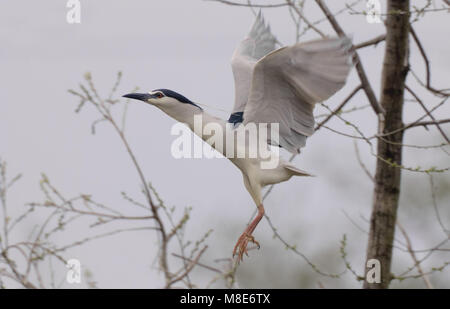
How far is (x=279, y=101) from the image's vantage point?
260cm

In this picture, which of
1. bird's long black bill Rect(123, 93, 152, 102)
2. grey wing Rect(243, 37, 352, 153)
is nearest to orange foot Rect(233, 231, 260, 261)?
grey wing Rect(243, 37, 352, 153)

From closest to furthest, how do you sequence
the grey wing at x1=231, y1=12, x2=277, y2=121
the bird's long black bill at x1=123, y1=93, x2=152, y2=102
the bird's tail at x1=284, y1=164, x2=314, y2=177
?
the bird's long black bill at x1=123, y1=93, x2=152, y2=102, the bird's tail at x1=284, y1=164, x2=314, y2=177, the grey wing at x1=231, y1=12, x2=277, y2=121

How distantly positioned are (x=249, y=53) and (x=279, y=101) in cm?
92

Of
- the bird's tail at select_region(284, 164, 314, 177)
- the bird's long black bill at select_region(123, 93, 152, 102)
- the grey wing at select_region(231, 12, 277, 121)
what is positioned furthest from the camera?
the grey wing at select_region(231, 12, 277, 121)

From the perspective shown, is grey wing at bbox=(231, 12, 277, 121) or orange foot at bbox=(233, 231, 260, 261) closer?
orange foot at bbox=(233, 231, 260, 261)

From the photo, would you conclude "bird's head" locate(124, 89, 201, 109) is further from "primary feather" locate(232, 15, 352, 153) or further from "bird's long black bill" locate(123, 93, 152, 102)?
"primary feather" locate(232, 15, 352, 153)

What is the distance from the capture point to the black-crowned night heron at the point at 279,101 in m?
2.31

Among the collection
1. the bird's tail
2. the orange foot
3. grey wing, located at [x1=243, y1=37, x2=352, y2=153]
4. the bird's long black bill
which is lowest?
the orange foot

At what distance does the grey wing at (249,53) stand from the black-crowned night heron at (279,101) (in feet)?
1.26

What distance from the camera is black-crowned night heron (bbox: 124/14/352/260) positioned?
7.57ft

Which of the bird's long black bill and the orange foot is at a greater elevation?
the bird's long black bill
